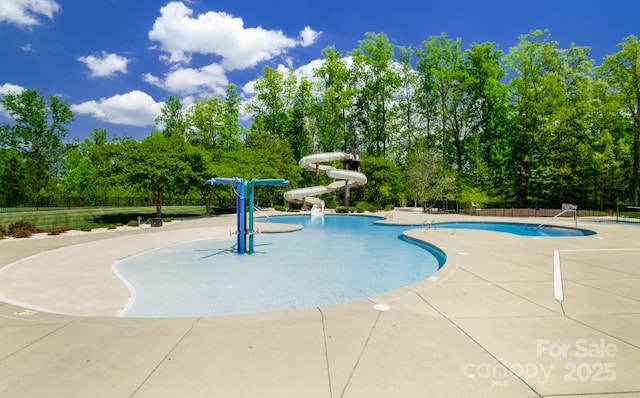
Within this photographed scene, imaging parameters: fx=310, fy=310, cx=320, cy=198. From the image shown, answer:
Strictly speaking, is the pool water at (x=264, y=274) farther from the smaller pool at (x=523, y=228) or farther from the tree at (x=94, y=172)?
the tree at (x=94, y=172)

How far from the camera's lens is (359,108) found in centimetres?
5603

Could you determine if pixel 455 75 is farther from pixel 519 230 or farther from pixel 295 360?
pixel 295 360

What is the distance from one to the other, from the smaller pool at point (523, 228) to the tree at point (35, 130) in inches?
2353

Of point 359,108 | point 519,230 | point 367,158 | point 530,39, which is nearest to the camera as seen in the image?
point 519,230

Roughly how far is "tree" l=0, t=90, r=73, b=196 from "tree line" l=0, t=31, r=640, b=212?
0.19 metres

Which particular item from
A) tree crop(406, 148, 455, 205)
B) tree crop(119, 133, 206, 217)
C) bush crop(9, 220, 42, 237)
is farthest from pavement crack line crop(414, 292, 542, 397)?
tree crop(406, 148, 455, 205)

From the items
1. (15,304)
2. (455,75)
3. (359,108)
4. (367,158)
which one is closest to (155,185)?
(15,304)

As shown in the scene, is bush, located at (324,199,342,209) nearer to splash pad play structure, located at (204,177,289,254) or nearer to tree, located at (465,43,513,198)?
tree, located at (465,43,513,198)

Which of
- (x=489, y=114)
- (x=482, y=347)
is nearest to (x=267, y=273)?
(x=482, y=347)

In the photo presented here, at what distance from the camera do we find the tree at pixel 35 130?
53.0 metres

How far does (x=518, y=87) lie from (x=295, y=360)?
4922cm

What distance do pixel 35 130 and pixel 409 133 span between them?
67.4m

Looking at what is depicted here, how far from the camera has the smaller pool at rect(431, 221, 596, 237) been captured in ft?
62.7

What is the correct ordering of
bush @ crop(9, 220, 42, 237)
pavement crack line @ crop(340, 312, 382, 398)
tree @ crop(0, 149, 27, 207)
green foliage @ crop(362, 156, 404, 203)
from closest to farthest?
pavement crack line @ crop(340, 312, 382, 398), bush @ crop(9, 220, 42, 237), tree @ crop(0, 149, 27, 207), green foliage @ crop(362, 156, 404, 203)
